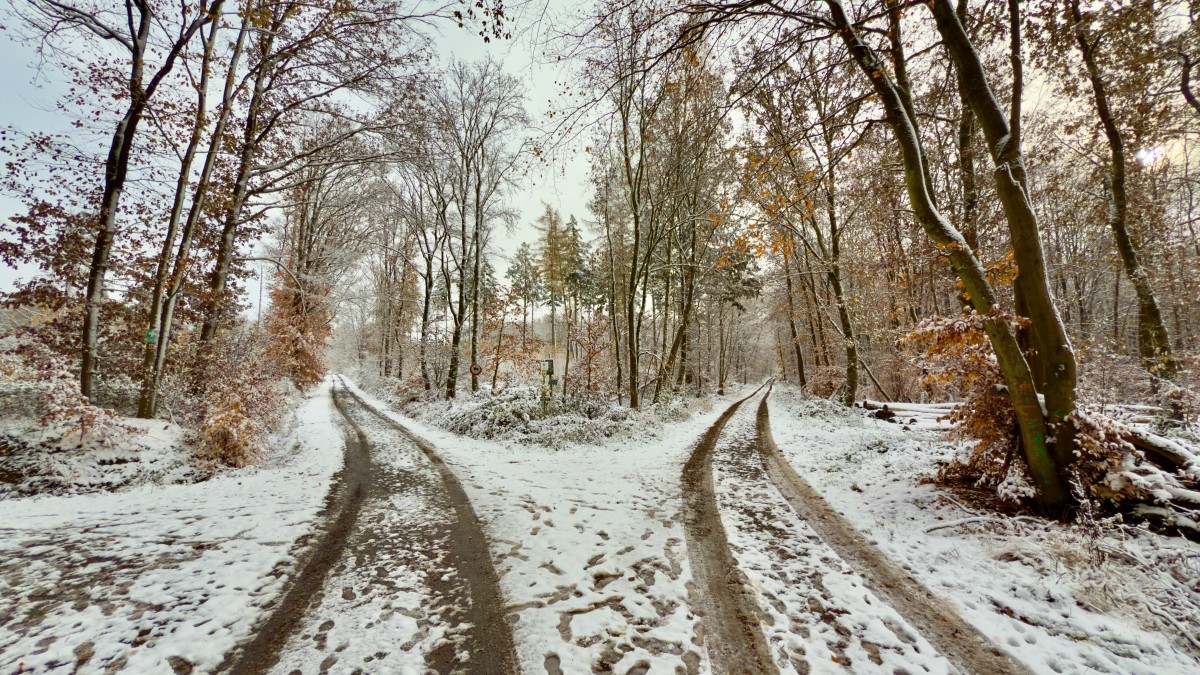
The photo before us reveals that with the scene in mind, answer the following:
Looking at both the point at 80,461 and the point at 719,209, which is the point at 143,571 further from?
the point at 719,209

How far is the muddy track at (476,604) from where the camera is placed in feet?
8.18

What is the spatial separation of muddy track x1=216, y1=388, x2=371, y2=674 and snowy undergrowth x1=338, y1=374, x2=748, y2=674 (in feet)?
4.86

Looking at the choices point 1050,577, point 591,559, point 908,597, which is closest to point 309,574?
point 591,559

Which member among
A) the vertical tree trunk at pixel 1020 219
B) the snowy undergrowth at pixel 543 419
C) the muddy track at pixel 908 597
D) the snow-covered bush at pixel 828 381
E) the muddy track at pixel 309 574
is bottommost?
the muddy track at pixel 908 597

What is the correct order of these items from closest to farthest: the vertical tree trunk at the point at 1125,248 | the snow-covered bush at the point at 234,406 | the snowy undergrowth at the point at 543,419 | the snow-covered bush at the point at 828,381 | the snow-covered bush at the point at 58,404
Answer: the snow-covered bush at the point at 58,404
the snow-covered bush at the point at 234,406
the vertical tree trunk at the point at 1125,248
the snowy undergrowth at the point at 543,419
the snow-covered bush at the point at 828,381

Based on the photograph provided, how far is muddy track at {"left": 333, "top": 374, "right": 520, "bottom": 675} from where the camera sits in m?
2.49

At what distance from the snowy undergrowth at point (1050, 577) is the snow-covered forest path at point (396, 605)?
3.61 m

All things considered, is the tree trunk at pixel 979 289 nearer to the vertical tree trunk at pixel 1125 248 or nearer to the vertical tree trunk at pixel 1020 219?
the vertical tree trunk at pixel 1020 219

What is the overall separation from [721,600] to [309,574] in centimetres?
360

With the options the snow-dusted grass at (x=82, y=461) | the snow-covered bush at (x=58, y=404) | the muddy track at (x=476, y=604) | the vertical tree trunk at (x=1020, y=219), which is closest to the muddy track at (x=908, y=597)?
the vertical tree trunk at (x=1020, y=219)

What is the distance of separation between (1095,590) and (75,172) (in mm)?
14333

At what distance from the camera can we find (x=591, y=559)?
388cm

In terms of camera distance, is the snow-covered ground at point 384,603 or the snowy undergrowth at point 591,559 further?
the snowy undergrowth at point 591,559

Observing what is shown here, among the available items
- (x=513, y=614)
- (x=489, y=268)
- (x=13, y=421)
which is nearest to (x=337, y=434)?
(x=13, y=421)
